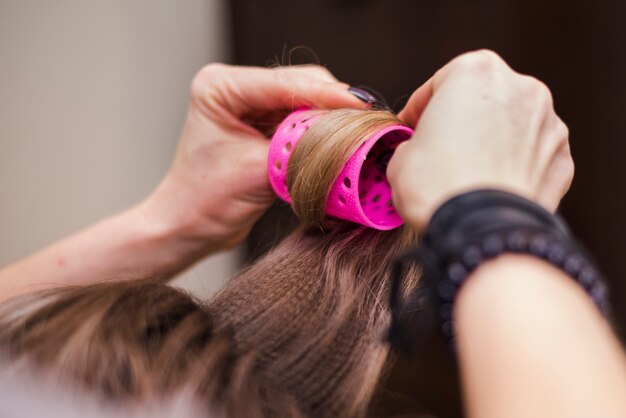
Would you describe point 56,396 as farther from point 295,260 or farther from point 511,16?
point 511,16

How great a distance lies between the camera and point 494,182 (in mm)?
433

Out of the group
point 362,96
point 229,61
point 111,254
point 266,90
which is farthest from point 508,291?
point 229,61

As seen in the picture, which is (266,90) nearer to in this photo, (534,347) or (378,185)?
(378,185)

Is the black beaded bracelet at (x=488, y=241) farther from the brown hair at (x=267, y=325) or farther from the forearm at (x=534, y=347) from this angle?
the brown hair at (x=267, y=325)

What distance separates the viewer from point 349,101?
69cm

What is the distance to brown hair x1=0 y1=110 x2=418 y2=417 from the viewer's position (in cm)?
50

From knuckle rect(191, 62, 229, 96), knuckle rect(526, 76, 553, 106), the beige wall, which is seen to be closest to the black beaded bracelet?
knuckle rect(526, 76, 553, 106)

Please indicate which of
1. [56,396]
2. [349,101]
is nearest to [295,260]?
[349,101]

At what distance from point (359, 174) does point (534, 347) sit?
0.28 metres

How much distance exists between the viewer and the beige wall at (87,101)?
4.50 ft

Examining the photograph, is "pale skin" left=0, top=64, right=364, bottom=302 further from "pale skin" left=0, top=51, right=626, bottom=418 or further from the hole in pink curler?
the hole in pink curler

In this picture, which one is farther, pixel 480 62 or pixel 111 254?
pixel 111 254

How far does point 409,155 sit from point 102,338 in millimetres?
292

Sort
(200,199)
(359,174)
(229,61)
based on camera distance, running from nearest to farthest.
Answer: (359,174), (200,199), (229,61)
